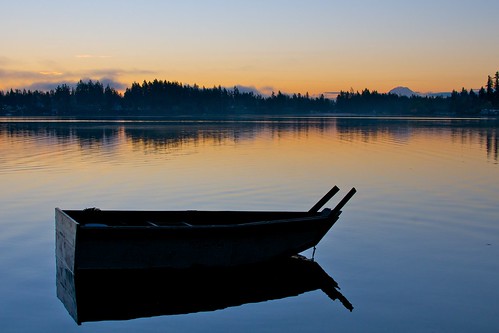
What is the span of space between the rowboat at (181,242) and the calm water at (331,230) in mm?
1123

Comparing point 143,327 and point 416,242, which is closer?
point 143,327

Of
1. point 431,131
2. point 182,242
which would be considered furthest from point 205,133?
point 182,242

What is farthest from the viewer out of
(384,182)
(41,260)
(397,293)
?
(384,182)

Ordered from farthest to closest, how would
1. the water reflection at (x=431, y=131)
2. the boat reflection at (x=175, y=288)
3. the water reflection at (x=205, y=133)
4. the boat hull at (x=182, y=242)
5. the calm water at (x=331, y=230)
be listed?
the water reflection at (x=205, y=133) → the water reflection at (x=431, y=131) → the boat hull at (x=182, y=242) → the boat reflection at (x=175, y=288) → the calm water at (x=331, y=230)

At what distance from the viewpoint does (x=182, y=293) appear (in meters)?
12.8

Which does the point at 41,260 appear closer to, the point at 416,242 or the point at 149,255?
the point at 149,255

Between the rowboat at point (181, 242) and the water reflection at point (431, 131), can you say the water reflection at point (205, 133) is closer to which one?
the water reflection at point (431, 131)

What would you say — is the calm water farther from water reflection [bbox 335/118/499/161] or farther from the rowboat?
water reflection [bbox 335/118/499/161]

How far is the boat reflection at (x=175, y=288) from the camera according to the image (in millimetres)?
11875

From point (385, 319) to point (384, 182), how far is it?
713 inches

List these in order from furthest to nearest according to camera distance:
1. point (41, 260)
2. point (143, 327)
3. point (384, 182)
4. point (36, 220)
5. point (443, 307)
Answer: point (384, 182) → point (36, 220) → point (41, 260) → point (443, 307) → point (143, 327)

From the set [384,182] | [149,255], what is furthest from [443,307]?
[384,182]

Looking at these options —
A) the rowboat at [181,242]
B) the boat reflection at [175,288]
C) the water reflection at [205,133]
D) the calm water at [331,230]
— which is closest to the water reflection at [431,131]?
the water reflection at [205,133]

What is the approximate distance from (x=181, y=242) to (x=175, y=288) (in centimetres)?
109
